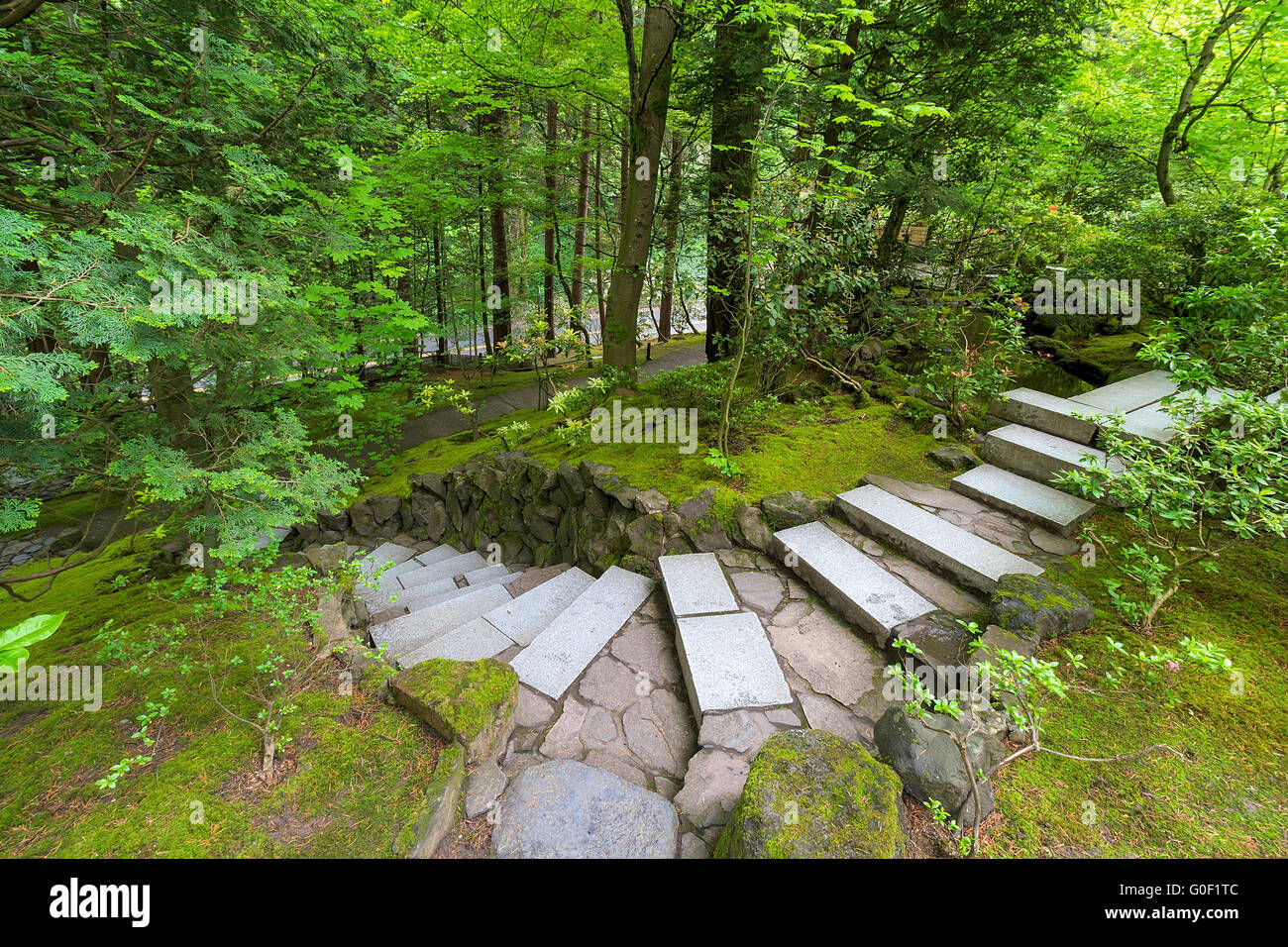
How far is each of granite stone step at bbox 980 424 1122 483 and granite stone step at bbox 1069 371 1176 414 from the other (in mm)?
672

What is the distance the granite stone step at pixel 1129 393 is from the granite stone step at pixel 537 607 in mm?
5611

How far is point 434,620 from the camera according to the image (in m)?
4.37

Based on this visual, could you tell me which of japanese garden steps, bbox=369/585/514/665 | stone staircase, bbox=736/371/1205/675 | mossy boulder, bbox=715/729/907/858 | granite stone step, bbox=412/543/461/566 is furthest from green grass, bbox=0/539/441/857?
granite stone step, bbox=412/543/461/566

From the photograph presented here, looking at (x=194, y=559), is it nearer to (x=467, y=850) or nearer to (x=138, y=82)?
(x=138, y=82)

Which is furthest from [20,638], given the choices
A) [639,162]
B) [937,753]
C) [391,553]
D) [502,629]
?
[639,162]

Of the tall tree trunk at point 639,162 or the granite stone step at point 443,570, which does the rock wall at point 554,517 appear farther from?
the tall tree trunk at point 639,162

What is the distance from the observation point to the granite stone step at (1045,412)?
15.1 ft

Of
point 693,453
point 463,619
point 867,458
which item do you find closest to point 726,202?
point 693,453

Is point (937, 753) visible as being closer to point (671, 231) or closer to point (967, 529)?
point (967, 529)

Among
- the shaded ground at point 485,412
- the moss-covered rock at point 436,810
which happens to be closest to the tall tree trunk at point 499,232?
the shaded ground at point 485,412

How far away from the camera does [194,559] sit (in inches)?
177

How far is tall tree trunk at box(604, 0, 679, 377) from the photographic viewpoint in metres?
5.86

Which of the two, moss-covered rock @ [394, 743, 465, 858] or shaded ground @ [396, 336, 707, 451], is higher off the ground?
shaded ground @ [396, 336, 707, 451]

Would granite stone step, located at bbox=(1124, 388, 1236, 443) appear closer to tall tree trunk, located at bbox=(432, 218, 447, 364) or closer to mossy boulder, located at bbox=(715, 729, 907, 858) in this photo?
mossy boulder, located at bbox=(715, 729, 907, 858)
